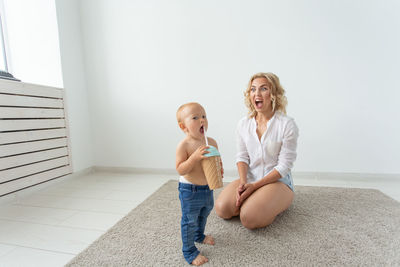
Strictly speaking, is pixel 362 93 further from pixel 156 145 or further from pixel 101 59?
pixel 101 59

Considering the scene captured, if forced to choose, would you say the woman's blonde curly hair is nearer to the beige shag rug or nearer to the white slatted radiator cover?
the beige shag rug

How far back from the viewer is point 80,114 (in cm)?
232

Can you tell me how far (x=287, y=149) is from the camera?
1.25 metres

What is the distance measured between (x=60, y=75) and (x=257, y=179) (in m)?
1.98

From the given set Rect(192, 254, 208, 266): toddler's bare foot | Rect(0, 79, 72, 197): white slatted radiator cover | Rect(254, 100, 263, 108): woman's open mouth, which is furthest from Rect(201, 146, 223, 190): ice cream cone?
Rect(0, 79, 72, 197): white slatted radiator cover

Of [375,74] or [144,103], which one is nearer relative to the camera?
[375,74]

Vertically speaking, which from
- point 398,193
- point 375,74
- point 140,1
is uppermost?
point 140,1

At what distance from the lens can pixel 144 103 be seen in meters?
2.30

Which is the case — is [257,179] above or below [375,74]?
below

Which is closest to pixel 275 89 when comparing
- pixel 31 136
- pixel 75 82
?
pixel 31 136

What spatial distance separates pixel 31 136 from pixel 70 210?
2.35ft

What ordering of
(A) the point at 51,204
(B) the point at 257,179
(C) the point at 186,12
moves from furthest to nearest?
(C) the point at 186,12, (A) the point at 51,204, (B) the point at 257,179

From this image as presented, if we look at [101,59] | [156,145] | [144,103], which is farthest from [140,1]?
A: [156,145]

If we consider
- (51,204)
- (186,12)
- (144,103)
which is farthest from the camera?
(144,103)
